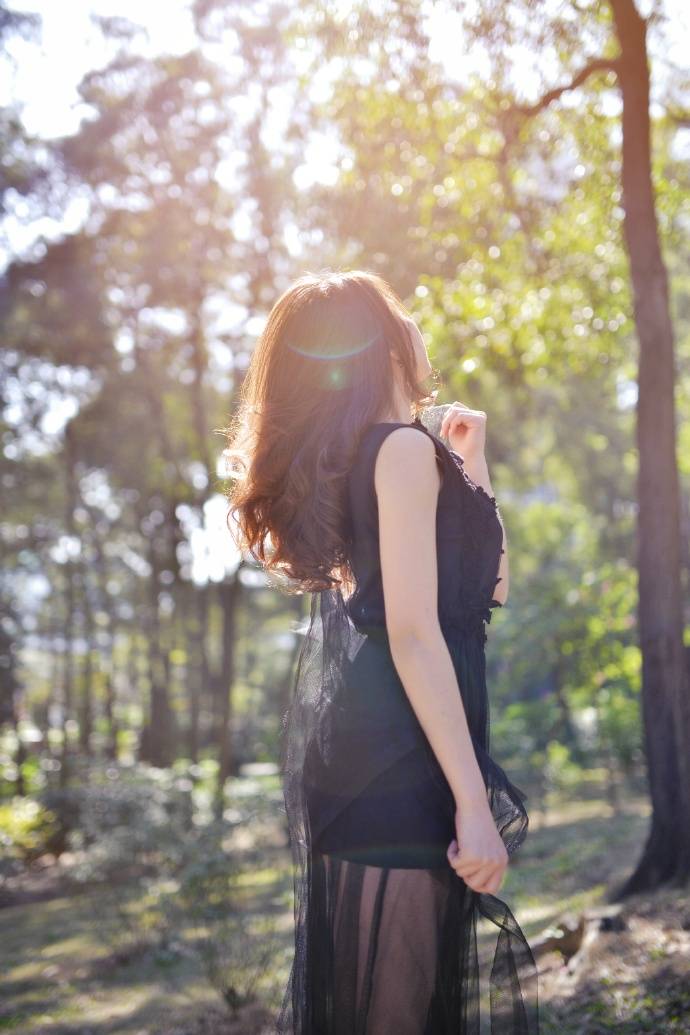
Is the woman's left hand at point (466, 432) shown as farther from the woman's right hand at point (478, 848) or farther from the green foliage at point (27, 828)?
the green foliage at point (27, 828)

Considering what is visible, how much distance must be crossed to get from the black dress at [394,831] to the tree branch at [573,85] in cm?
573

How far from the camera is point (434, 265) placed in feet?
29.7

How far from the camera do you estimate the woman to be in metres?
1.92

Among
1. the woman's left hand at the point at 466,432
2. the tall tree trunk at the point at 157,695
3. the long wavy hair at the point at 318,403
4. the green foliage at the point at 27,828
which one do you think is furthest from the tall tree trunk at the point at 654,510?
the tall tree trunk at the point at 157,695

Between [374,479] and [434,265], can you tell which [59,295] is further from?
[374,479]

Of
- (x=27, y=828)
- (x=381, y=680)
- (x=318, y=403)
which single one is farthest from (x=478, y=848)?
(x=27, y=828)

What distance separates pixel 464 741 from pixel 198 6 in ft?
45.6

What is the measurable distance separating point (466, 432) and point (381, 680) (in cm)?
60

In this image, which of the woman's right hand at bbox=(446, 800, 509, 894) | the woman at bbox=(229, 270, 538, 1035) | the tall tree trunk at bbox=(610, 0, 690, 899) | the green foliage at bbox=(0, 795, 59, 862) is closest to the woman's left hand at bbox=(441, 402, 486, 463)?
the woman at bbox=(229, 270, 538, 1035)

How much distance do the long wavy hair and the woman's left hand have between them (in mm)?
118

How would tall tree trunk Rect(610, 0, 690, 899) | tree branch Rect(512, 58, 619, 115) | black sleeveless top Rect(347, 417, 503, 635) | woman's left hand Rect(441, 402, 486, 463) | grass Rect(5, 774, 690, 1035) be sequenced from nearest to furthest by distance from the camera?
1. black sleeveless top Rect(347, 417, 503, 635)
2. woman's left hand Rect(441, 402, 486, 463)
3. grass Rect(5, 774, 690, 1035)
4. tall tree trunk Rect(610, 0, 690, 899)
5. tree branch Rect(512, 58, 619, 115)

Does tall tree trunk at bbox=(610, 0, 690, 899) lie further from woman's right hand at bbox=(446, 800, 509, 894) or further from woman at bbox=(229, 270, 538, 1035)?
woman's right hand at bbox=(446, 800, 509, 894)

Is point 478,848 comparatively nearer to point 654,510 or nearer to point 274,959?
point 654,510

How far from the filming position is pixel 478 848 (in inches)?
73.3
